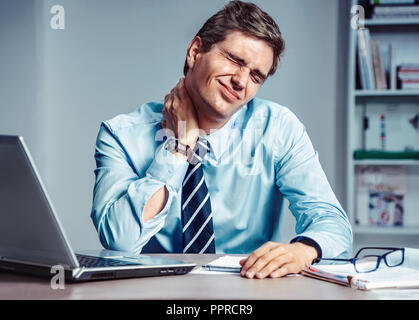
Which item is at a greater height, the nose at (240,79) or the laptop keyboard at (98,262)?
the nose at (240,79)

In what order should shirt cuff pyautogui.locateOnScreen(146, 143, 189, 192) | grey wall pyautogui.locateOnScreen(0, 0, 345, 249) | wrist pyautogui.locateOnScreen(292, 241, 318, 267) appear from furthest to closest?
grey wall pyautogui.locateOnScreen(0, 0, 345, 249) < shirt cuff pyautogui.locateOnScreen(146, 143, 189, 192) < wrist pyautogui.locateOnScreen(292, 241, 318, 267)

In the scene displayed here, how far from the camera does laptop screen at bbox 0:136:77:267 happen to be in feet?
2.49

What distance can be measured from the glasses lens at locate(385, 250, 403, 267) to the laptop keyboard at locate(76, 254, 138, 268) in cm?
49

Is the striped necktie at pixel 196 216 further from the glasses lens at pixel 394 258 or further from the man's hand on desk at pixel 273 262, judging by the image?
the glasses lens at pixel 394 258

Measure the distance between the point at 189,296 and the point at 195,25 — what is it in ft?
8.47

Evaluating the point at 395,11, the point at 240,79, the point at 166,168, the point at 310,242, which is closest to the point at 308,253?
the point at 310,242

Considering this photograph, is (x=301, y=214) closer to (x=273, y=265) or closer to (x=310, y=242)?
(x=310, y=242)

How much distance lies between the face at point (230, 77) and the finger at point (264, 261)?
2.21ft

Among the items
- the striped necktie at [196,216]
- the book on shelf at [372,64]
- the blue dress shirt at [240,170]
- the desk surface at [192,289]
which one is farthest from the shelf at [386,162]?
the desk surface at [192,289]

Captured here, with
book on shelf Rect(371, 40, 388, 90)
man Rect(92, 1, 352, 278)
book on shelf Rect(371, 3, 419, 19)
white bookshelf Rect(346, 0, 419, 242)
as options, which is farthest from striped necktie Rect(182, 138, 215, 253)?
book on shelf Rect(371, 3, 419, 19)

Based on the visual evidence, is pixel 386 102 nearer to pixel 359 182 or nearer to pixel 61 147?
pixel 359 182

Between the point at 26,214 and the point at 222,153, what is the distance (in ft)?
2.83

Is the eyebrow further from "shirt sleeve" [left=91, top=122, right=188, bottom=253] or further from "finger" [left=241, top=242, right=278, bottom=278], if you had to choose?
"finger" [left=241, top=242, right=278, bottom=278]

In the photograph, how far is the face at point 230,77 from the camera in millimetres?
1572
